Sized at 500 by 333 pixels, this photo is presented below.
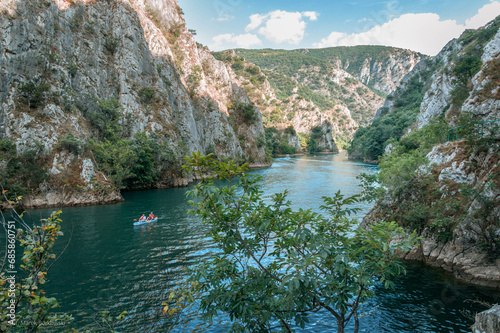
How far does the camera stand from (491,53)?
2427cm

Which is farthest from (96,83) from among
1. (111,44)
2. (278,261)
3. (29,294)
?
(278,261)

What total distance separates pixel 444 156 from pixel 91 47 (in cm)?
4988

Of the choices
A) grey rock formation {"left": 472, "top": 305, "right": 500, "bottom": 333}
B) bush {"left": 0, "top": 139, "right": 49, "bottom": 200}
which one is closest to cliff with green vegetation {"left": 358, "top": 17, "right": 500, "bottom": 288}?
grey rock formation {"left": 472, "top": 305, "right": 500, "bottom": 333}

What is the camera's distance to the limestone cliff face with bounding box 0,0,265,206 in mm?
30094

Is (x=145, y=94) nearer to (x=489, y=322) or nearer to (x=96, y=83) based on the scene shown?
(x=96, y=83)

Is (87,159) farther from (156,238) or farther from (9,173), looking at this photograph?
(156,238)

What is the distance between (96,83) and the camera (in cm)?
4269

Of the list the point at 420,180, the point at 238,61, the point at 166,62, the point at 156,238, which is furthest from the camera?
the point at 238,61

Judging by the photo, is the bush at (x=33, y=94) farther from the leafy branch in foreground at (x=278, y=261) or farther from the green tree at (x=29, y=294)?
the leafy branch in foreground at (x=278, y=261)

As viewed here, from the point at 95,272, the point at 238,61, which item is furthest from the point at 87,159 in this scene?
the point at 238,61

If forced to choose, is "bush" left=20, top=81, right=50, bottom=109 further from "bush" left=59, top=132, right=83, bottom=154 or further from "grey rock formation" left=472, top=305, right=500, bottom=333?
"grey rock formation" left=472, top=305, right=500, bottom=333

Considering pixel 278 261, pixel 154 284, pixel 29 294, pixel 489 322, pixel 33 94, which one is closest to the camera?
pixel 29 294

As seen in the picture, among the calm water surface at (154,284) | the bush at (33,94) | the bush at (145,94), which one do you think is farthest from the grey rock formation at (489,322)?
the bush at (145,94)

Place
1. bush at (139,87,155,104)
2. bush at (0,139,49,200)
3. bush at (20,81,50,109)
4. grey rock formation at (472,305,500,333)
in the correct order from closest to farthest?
grey rock formation at (472,305,500,333), bush at (0,139,49,200), bush at (20,81,50,109), bush at (139,87,155,104)
